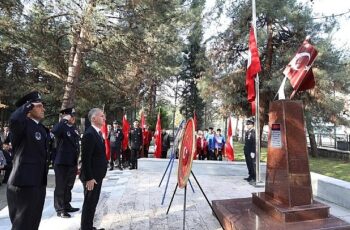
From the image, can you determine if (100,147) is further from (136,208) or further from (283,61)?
(283,61)

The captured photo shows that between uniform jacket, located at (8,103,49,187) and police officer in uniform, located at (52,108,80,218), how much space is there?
190cm

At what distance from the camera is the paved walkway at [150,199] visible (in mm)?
5445

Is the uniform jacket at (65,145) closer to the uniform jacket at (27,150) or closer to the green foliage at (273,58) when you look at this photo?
the uniform jacket at (27,150)

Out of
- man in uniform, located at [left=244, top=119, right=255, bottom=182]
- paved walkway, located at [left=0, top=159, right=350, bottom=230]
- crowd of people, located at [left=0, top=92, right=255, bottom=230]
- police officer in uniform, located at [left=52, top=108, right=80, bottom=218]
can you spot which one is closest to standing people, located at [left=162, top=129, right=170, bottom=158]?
paved walkway, located at [left=0, top=159, right=350, bottom=230]

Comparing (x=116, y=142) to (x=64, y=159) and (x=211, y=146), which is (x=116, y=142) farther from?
(x=64, y=159)

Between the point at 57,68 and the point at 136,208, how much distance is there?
428 inches

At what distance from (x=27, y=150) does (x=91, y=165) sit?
111cm

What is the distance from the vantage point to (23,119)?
144 inches

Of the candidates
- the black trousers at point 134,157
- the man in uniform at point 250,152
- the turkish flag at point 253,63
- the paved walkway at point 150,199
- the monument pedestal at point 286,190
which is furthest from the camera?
the black trousers at point 134,157

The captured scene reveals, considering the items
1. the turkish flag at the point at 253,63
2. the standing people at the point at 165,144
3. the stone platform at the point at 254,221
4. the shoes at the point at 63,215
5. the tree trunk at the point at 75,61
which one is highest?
the tree trunk at the point at 75,61

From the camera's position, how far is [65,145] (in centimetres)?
589

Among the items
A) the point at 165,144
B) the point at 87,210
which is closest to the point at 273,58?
the point at 165,144

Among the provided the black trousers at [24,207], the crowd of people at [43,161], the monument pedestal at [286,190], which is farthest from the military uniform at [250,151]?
the black trousers at [24,207]

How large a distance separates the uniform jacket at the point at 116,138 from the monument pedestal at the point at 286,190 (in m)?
7.71
